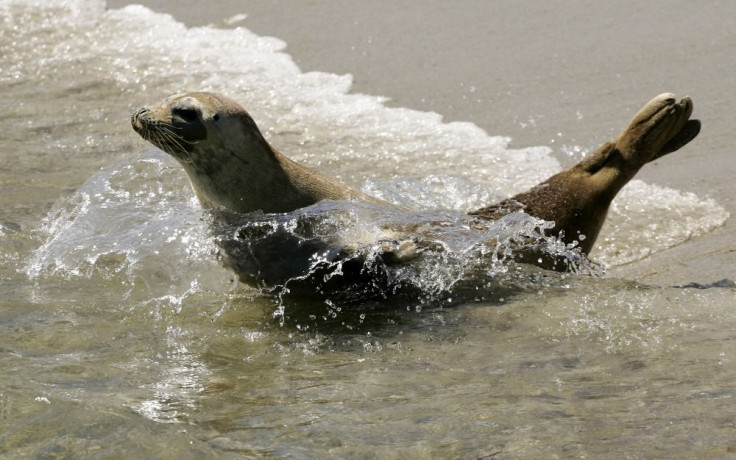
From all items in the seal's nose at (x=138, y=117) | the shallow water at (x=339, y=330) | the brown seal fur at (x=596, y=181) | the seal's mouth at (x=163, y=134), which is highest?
the seal's nose at (x=138, y=117)

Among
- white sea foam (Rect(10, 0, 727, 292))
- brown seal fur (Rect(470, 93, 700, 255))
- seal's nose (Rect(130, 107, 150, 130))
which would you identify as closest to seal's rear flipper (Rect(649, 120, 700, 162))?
brown seal fur (Rect(470, 93, 700, 255))

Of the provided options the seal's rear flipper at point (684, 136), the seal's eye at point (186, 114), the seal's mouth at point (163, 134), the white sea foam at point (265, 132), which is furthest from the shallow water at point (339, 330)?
the seal's rear flipper at point (684, 136)

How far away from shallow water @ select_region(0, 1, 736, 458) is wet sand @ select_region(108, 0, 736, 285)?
291 mm

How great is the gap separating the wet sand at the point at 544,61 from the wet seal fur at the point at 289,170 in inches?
41.8

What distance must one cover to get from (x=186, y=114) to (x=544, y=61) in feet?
12.8

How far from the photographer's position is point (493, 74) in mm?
8492

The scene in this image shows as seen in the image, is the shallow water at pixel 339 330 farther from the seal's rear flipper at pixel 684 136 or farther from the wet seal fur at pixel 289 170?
the seal's rear flipper at pixel 684 136

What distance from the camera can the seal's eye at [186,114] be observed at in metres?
5.42

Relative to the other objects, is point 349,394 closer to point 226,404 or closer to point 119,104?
point 226,404

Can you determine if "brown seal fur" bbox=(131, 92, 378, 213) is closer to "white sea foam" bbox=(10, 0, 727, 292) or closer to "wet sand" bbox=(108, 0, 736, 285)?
"white sea foam" bbox=(10, 0, 727, 292)

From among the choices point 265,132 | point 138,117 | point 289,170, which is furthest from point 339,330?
point 265,132

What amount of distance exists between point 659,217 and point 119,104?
15.7 ft

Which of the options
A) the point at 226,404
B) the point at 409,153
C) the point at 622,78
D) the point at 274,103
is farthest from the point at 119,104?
the point at 226,404

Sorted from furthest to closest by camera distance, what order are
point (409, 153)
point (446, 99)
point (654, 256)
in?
point (446, 99), point (409, 153), point (654, 256)
